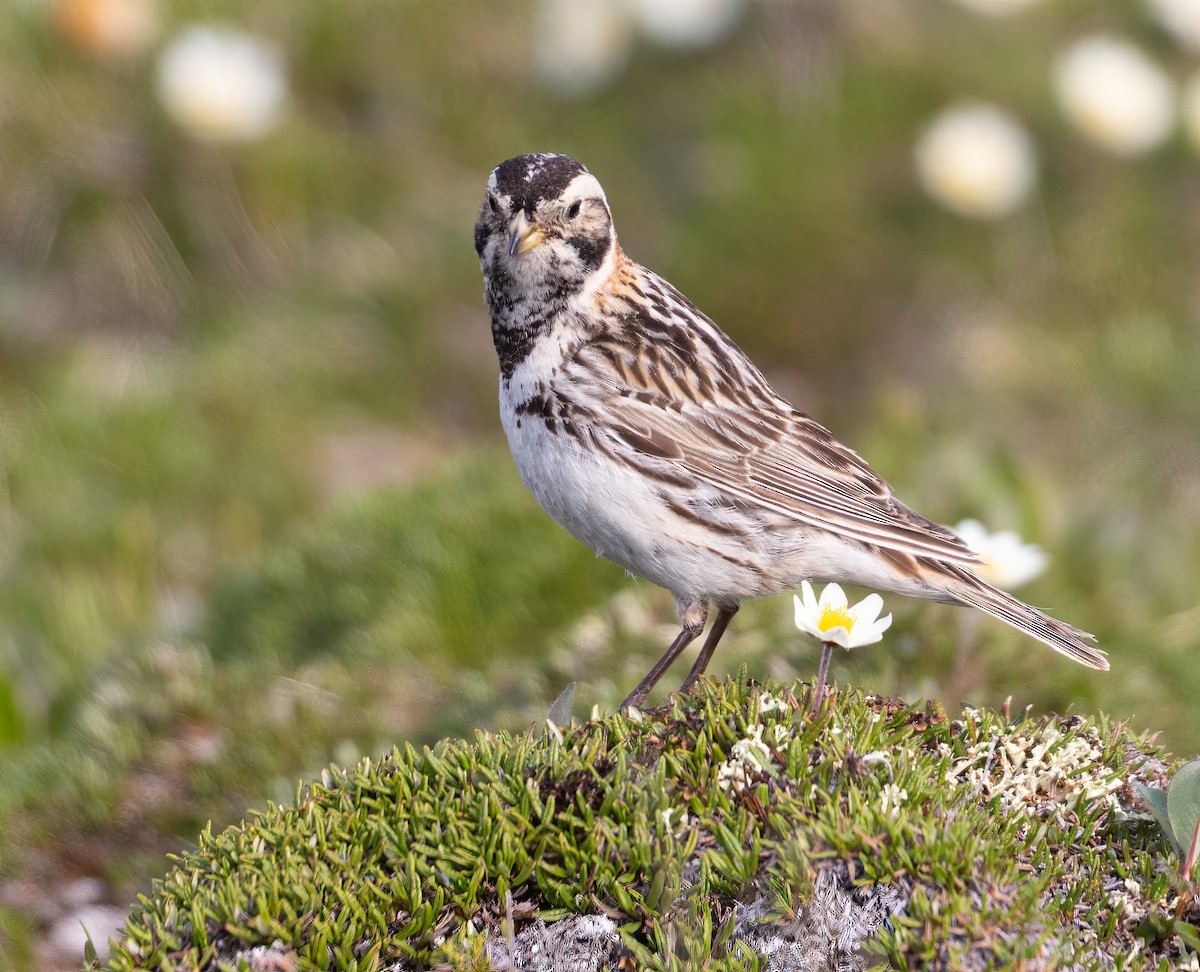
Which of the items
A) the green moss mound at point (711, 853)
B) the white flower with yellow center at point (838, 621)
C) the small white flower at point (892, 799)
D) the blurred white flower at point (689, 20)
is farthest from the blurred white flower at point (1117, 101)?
the small white flower at point (892, 799)

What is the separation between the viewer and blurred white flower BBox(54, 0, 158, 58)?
1137cm

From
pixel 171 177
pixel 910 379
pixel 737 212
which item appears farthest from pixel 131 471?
pixel 910 379

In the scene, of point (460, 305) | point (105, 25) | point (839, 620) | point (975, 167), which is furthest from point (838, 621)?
point (105, 25)

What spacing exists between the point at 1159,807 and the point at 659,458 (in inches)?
87.2

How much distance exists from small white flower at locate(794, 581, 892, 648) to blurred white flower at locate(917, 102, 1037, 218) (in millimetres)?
7547

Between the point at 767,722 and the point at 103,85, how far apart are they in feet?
30.7

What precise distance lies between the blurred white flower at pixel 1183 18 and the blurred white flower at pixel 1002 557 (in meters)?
8.09

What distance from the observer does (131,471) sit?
10.2 metres

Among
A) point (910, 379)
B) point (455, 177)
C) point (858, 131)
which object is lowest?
point (910, 379)

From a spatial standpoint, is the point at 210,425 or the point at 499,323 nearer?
the point at 499,323

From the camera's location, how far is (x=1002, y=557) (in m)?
5.88

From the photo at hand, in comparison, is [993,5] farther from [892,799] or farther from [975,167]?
[892,799]

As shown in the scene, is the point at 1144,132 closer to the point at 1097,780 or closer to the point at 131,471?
the point at 131,471

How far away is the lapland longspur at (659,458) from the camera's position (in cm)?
528
